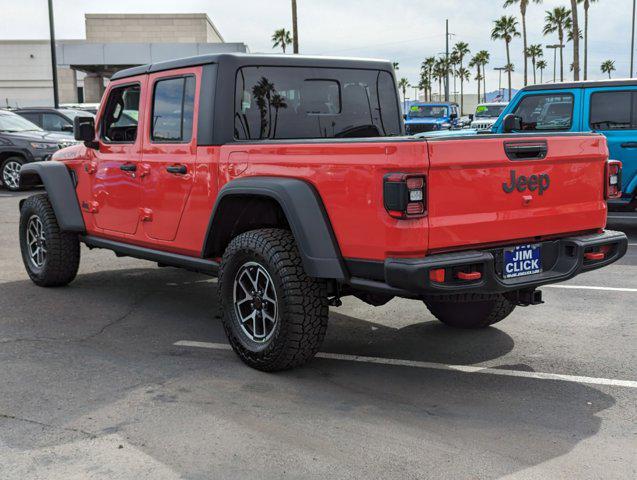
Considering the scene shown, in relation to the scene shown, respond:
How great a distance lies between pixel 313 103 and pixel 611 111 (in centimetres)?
547

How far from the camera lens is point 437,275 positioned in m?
A: 4.05

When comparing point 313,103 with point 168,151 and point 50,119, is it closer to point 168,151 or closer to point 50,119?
point 168,151

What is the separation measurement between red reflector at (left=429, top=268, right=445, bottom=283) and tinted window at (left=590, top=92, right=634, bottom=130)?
6525 millimetres

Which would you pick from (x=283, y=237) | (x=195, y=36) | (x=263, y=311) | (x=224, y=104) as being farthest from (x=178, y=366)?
(x=195, y=36)

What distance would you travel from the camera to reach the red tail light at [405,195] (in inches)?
155

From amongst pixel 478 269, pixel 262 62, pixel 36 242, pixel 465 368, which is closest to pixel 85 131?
pixel 36 242

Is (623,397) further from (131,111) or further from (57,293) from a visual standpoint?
(57,293)

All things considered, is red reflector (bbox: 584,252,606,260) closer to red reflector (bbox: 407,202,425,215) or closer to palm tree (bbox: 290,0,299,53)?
red reflector (bbox: 407,202,425,215)

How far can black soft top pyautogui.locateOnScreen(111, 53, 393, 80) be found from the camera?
5.29m

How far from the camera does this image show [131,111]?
6250mm

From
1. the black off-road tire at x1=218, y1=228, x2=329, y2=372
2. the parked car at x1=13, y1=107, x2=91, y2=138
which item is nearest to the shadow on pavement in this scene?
the black off-road tire at x1=218, y1=228, x2=329, y2=372

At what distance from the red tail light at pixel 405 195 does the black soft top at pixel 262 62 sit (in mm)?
1827

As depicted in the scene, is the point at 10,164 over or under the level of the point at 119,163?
under

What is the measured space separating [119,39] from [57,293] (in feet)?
200
